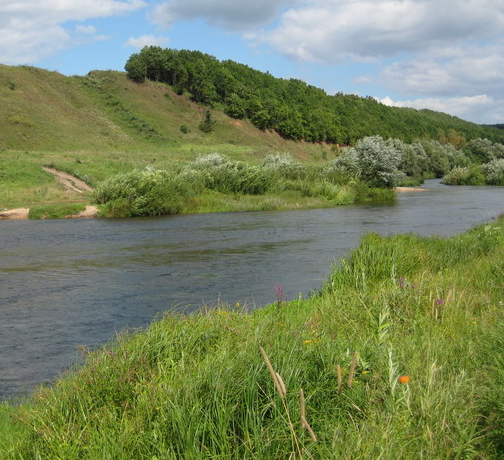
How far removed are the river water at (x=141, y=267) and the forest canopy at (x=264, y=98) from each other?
77802 mm

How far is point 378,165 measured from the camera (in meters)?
50.8

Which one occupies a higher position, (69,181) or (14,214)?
(69,181)

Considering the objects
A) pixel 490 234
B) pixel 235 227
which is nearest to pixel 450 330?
pixel 490 234

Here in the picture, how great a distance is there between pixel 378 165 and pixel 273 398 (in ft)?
155

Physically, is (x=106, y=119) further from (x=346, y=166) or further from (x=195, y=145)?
(x=346, y=166)

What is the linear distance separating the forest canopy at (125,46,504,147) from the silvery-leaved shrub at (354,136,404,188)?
59261 millimetres

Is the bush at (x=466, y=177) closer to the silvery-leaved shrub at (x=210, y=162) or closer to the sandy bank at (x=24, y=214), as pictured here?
the silvery-leaved shrub at (x=210, y=162)

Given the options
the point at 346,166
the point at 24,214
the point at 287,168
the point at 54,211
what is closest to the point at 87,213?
the point at 54,211

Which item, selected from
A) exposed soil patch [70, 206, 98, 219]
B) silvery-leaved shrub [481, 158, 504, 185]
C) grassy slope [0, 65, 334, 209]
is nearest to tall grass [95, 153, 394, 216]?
exposed soil patch [70, 206, 98, 219]

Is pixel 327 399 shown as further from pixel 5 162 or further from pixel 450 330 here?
pixel 5 162

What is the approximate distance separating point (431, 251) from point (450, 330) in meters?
7.41

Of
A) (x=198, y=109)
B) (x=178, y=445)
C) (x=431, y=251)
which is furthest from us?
(x=198, y=109)

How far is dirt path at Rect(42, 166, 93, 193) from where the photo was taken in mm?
44256

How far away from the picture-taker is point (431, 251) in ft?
49.2
